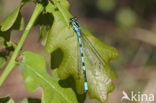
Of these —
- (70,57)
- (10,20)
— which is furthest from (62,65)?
(10,20)

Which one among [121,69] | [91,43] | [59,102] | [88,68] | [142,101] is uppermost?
[91,43]

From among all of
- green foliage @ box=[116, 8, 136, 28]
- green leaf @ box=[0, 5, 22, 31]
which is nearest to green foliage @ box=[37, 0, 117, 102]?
green leaf @ box=[0, 5, 22, 31]

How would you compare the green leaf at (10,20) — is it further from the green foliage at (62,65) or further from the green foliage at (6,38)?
the green foliage at (6,38)

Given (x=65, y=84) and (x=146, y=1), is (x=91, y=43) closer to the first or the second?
(x=65, y=84)

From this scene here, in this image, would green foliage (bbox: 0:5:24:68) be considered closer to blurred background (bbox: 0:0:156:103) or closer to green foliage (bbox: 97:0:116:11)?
blurred background (bbox: 0:0:156:103)

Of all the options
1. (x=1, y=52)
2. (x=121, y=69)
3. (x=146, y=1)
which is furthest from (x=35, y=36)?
(x=1, y=52)

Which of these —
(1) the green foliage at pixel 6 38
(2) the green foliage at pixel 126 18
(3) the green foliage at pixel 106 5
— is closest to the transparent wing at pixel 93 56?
(1) the green foliage at pixel 6 38

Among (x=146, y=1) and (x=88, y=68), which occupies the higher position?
(x=88, y=68)
